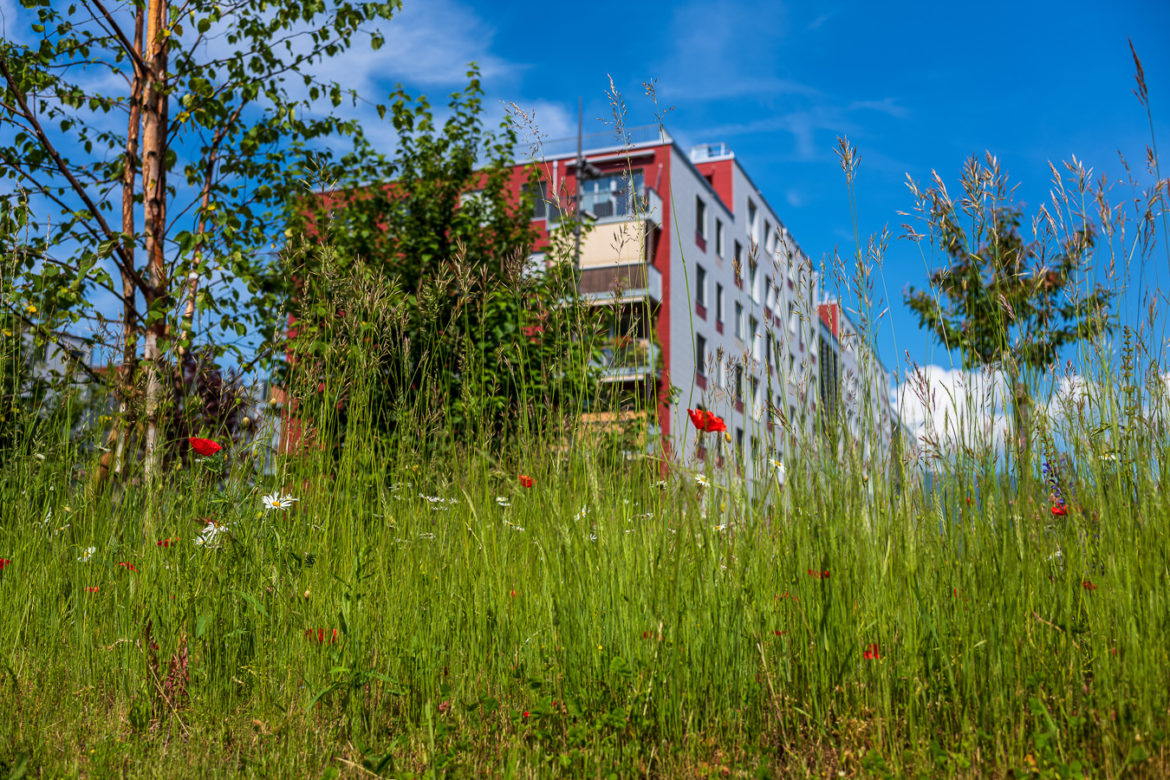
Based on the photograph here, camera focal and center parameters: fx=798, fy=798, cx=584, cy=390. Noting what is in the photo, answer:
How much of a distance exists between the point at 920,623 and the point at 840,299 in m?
0.97

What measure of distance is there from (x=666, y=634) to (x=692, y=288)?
100 feet

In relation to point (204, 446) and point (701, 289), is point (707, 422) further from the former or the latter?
point (701, 289)

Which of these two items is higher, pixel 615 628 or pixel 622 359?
pixel 622 359

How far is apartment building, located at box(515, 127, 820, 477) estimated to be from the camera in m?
2.41

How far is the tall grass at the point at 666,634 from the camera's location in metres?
1.95

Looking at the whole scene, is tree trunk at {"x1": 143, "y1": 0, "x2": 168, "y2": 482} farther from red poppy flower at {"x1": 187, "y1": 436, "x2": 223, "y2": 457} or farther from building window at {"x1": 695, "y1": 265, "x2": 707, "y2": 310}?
building window at {"x1": 695, "y1": 265, "x2": 707, "y2": 310}

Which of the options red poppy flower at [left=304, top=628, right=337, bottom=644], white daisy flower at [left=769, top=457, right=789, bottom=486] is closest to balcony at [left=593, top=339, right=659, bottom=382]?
white daisy flower at [left=769, top=457, right=789, bottom=486]

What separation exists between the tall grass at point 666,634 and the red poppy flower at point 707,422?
0.15 meters

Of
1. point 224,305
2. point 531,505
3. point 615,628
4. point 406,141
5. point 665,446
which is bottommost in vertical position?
point 615,628

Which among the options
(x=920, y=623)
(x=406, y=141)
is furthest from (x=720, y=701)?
(x=406, y=141)

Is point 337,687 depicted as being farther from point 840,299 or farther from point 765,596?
point 840,299

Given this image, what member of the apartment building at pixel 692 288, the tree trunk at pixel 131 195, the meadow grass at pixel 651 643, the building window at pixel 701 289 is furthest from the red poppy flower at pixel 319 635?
the building window at pixel 701 289

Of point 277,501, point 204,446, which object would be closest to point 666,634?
point 277,501

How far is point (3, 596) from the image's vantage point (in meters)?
2.86
